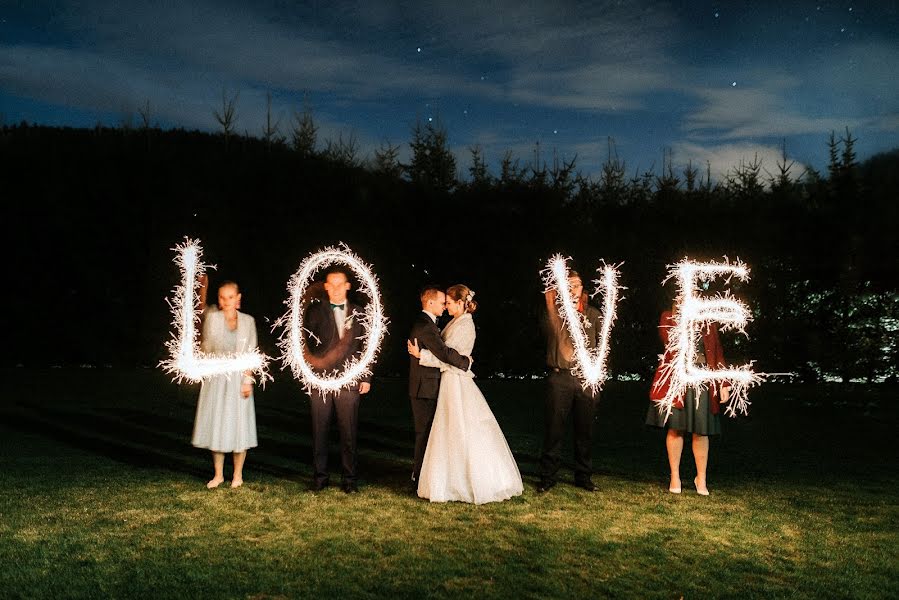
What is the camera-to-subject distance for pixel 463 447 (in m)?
6.72

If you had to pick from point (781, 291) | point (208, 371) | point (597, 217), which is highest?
point (597, 217)

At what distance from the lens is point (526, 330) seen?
62.8ft

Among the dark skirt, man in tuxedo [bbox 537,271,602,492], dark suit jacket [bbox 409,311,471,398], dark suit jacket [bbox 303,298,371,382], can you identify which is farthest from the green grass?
dark suit jacket [bbox 303,298,371,382]

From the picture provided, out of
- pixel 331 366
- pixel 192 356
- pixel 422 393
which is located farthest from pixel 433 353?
pixel 192 356

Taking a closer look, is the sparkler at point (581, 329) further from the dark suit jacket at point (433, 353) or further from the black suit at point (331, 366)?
the black suit at point (331, 366)

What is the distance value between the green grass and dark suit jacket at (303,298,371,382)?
1228mm

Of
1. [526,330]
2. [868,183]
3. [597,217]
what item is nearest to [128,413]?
[526,330]

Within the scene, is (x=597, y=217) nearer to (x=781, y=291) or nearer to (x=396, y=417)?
(x=781, y=291)

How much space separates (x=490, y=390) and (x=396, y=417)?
4.77 metres

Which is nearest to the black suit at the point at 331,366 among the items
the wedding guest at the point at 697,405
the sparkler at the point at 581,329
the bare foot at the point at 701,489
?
the sparkler at the point at 581,329

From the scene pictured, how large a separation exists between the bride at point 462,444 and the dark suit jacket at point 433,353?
122 millimetres

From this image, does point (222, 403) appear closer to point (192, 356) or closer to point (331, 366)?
point (192, 356)

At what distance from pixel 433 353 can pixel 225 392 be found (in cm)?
205

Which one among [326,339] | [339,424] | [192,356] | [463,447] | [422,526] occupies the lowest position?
[422,526]
